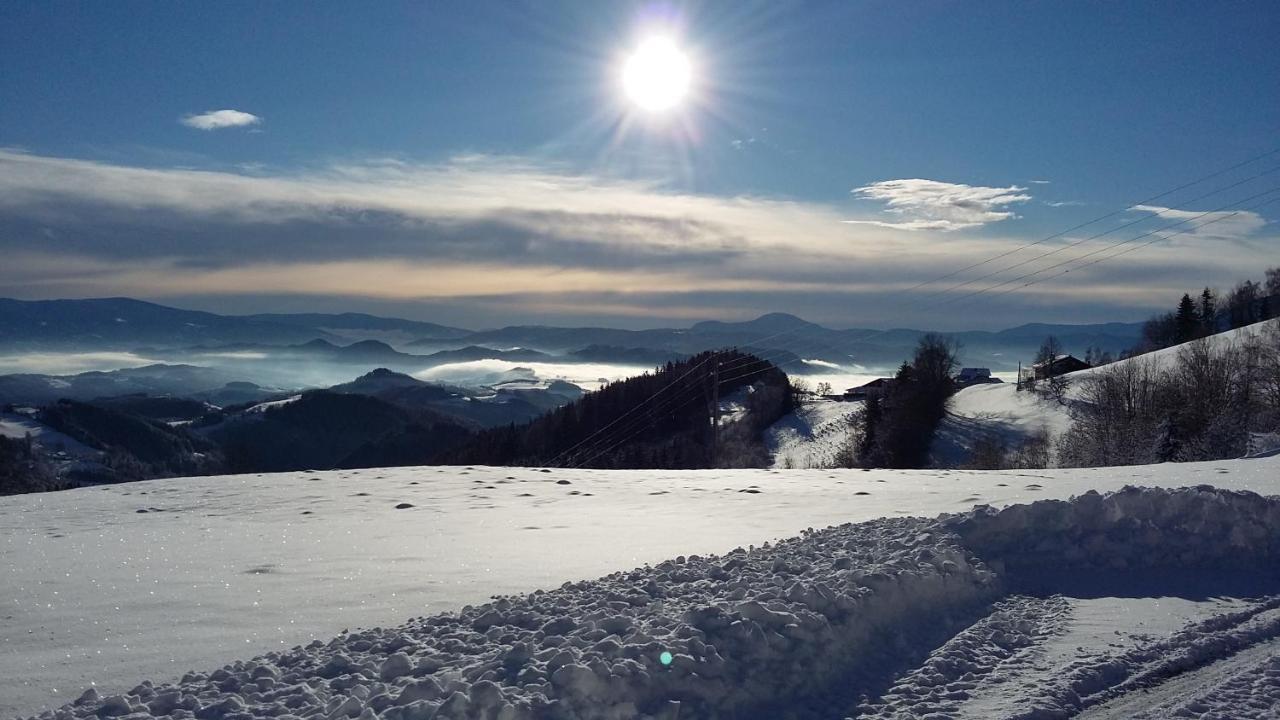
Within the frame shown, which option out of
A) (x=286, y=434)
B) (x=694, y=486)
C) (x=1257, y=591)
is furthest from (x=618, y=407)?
(x=286, y=434)

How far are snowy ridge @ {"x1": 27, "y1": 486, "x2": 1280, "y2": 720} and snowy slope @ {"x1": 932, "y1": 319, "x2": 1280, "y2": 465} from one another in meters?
65.8

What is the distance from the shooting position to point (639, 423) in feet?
338

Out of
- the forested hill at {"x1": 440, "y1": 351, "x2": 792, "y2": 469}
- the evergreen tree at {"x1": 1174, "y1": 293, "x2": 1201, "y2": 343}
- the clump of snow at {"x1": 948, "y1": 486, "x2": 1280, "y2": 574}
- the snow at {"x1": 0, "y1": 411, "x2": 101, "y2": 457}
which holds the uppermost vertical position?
the evergreen tree at {"x1": 1174, "y1": 293, "x2": 1201, "y2": 343}

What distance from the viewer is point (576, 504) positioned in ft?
47.7

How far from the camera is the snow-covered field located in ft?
16.3

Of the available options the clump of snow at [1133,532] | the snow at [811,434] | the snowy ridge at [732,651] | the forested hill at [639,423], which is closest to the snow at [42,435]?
the forested hill at [639,423]

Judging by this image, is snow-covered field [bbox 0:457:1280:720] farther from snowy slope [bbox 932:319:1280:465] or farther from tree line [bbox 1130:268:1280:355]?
tree line [bbox 1130:268:1280:355]

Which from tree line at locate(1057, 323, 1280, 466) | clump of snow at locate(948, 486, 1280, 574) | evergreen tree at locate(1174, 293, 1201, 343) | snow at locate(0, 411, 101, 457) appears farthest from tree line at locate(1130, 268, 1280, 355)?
snow at locate(0, 411, 101, 457)

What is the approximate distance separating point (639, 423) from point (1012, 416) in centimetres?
4285

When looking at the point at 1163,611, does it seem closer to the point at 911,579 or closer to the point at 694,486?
the point at 911,579

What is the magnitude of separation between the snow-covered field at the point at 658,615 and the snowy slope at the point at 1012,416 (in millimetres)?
63877

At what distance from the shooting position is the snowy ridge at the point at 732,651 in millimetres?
4730

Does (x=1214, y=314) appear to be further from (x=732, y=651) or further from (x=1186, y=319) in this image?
(x=732, y=651)

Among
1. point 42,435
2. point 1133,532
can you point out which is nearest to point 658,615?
point 1133,532
